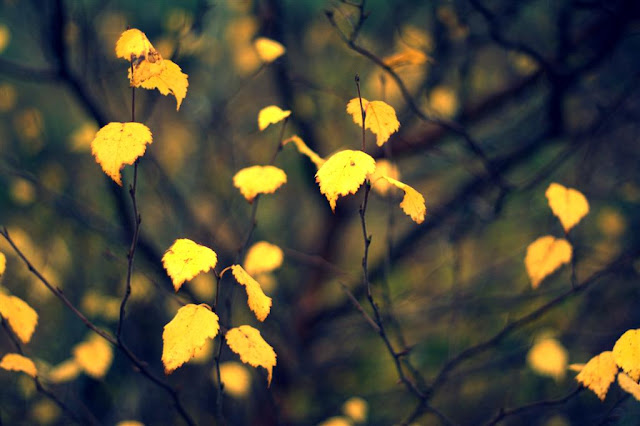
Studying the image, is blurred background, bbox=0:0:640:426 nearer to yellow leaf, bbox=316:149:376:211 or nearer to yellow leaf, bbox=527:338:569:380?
yellow leaf, bbox=527:338:569:380

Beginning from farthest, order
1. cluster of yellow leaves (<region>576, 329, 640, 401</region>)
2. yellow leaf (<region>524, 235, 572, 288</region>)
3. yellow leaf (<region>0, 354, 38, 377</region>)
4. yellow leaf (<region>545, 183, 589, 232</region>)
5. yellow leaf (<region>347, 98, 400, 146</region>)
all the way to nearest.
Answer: yellow leaf (<region>524, 235, 572, 288</region>) < yellow leaf (<region>545, 183, 589, 232</region>) < yellow leaf (<region>0, 354, 38, 377</region>) < yellow leaf (<region>347, 98, 400, 146</region>) < cluster of yellow leaves (<region>576, 329, 640, 401</region>)

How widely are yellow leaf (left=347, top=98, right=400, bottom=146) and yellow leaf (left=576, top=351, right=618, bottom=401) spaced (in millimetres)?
846

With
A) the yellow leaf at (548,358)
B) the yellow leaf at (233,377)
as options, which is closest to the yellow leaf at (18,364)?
the yellow leaf at (233,377)

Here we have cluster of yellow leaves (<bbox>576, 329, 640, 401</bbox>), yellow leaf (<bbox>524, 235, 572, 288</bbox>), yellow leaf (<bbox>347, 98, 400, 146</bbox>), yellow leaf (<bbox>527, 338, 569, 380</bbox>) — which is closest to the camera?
cluster of yellow leaves (<bbox>576, 329, 640, 401</bbox>)

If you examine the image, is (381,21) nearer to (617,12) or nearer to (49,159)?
(617,12)

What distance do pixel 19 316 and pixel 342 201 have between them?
1.69 m

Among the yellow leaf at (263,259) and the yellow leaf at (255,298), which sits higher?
the yellow leaf at (255,298)

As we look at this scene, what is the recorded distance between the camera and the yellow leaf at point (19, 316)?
147cm

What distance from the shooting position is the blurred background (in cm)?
239

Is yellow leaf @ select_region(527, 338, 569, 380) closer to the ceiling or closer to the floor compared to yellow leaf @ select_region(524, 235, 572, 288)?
closer to the floor

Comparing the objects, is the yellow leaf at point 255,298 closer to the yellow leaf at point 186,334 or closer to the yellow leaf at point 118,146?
the yellow leaf at point 186,334

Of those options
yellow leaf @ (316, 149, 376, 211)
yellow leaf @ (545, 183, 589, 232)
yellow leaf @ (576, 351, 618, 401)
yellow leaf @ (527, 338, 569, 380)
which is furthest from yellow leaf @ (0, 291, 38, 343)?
yellow leaf @ (527, 338, 569, 380)

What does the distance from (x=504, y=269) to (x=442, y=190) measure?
87 cm

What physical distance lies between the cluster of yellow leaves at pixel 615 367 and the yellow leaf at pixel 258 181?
1.04m
